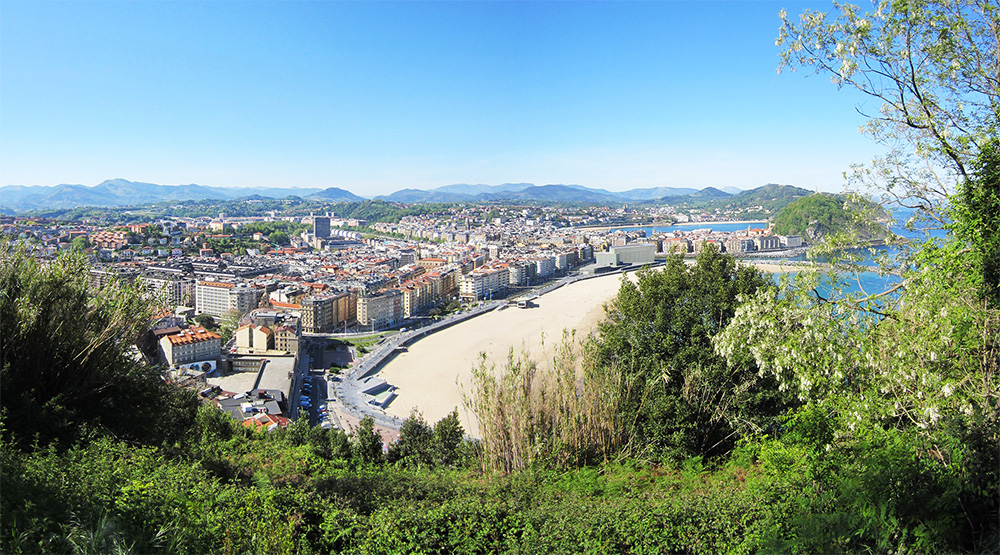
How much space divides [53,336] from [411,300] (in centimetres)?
2013

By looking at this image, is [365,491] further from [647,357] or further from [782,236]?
[782,236]

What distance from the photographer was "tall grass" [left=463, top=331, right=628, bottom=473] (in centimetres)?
414

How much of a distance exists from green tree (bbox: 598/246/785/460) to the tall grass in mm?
239

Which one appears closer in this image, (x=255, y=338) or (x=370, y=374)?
(x=370, y=374)

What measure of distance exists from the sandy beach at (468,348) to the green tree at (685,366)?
2456 mm

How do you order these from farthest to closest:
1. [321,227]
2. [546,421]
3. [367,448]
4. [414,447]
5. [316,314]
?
[321,227] → [316,314] → [414,447] → [367,448] → [546,421]

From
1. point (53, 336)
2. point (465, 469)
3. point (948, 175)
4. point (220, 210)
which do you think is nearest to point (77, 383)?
point (53, 336)

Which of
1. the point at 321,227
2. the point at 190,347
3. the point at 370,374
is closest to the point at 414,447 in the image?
the point at 370,374

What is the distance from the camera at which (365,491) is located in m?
2.92

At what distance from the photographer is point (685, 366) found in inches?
178

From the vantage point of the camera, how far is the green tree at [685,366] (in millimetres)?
4223

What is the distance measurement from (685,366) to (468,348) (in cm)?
1141

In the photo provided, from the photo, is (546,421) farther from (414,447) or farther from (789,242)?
(789,242)

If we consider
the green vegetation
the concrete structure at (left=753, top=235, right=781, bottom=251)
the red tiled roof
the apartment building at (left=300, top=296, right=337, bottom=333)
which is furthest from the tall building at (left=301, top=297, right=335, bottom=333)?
the concrete structure at (left=753, top=235, right=781, bottom=251)
